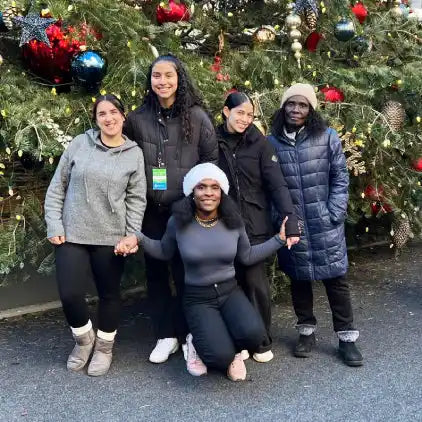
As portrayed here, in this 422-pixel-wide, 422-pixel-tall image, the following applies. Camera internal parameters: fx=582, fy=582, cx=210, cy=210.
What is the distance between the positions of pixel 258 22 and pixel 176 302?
2.56m

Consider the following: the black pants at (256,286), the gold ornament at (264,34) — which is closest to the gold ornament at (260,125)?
the black pants at (256,286)

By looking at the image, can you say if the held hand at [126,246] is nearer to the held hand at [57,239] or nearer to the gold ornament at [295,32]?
the held hand at [57,239]

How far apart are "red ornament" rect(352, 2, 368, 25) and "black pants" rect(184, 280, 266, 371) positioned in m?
2.71

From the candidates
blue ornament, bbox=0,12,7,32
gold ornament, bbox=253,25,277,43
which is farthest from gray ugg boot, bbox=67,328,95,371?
gold ornament, bbox=253,25,277,43

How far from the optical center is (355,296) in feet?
16.7

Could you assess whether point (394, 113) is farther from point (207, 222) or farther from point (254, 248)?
point (207, 222)

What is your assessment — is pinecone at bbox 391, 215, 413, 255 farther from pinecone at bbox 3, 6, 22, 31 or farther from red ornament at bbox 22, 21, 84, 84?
pinecone at bbox 3, 6, 22, 31

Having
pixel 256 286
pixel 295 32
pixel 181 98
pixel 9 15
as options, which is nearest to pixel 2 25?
pixel 9 15

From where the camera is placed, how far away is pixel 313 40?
4844 mm

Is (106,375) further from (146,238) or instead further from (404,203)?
A: (404,203)

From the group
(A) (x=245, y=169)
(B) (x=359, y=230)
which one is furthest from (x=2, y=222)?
(B) (x=359, y=230)

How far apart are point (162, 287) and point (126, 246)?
1.79ft

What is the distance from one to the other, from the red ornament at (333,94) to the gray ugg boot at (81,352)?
242 cm

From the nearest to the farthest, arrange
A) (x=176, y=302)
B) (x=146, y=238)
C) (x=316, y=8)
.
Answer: (x=146, y=238) → (x=176, y=302) → (x=316, y=8)
